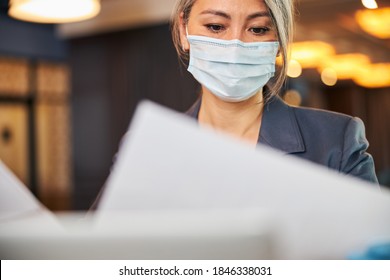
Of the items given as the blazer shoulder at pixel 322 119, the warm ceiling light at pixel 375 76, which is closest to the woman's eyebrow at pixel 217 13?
the blazer shoulder at pixel 322 119

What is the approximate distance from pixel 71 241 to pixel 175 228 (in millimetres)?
137

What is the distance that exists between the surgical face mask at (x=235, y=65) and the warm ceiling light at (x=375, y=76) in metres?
0.28

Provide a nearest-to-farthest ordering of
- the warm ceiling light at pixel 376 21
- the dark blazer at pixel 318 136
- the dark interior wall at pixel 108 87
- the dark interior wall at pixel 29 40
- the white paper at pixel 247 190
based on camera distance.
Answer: the white paper at pixel 247 190, the dark blazer at pixel 318 136, the warm ceiling light at pixel 376 21, the dark interior wall at pixel 108 87, the dark interior wall at pixel 29 40

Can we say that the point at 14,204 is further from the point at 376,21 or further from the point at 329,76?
the point at 376,21

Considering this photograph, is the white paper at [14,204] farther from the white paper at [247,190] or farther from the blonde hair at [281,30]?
the blonde hair at [281,30]

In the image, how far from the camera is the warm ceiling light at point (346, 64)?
5.16 feet

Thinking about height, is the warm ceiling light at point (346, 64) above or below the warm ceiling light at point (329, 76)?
above

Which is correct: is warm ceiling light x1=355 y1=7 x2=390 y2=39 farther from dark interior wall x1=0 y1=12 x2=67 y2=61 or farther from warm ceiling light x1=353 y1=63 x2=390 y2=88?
dark interior wall x1=0 y1=12 x2=67 y2=61

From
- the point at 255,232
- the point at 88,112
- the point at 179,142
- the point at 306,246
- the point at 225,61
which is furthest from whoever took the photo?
the point at 88,112

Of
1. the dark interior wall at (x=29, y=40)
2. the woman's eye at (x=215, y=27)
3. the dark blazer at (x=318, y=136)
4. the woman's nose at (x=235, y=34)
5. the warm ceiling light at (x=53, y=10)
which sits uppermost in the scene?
the warm ceiling light at (x=53, y=10)

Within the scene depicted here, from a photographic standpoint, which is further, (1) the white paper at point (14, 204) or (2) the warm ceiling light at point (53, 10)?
(2) the warm ceiling light at point (53, 10)

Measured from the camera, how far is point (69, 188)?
1894mm

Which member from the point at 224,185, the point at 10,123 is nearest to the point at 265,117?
the point at 224,185

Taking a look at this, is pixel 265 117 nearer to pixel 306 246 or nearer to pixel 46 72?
pixel 306 246
